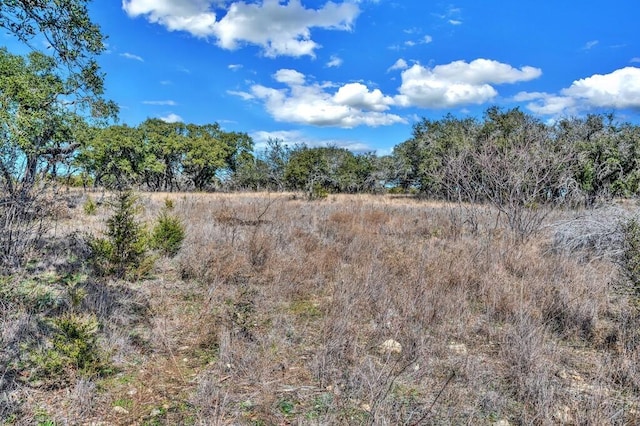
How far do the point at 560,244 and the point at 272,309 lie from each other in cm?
569

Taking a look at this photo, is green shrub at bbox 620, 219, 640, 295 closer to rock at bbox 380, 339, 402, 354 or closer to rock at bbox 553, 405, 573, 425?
rock at bbox 553, 405, 573, 425

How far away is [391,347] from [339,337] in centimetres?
50

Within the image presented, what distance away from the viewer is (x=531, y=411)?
7.94 feet

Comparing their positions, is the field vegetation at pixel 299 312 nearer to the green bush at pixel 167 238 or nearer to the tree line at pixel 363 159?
the green bush at pixel 167 238

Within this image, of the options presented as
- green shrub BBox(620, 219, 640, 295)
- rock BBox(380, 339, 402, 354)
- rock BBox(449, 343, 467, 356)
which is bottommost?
rock BBox(449, 343, 467, 356)

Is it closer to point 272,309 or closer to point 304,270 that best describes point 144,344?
point 272,309

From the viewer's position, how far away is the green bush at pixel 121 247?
4969 millimetres

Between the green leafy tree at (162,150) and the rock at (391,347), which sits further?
the green leafy tree at (162,150)

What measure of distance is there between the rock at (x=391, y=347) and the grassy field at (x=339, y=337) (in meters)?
0.01

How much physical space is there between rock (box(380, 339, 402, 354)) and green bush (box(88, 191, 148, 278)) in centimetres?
360

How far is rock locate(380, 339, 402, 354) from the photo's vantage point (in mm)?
3277

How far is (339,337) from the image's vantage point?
10.6ft

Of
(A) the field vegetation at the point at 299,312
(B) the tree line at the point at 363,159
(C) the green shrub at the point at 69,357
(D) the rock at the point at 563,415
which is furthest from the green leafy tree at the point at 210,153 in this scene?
(D) the rock at the point at 563,415

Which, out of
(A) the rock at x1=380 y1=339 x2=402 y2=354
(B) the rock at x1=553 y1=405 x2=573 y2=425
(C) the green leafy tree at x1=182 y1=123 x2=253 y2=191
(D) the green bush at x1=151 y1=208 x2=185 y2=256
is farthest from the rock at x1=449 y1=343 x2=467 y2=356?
(C) the green leafy tree at x1=182 y1=123 x2=253 y2=191
